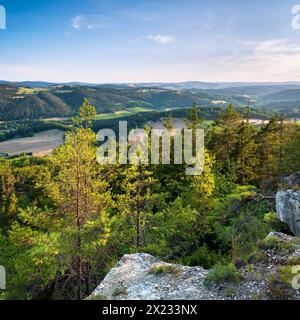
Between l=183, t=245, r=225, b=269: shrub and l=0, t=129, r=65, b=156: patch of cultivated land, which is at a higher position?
l=183, t=245, r=225, b=269: shrub

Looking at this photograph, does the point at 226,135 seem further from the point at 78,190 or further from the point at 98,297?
the point at 98,297

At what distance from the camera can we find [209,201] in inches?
1032

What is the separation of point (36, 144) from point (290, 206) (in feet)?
521

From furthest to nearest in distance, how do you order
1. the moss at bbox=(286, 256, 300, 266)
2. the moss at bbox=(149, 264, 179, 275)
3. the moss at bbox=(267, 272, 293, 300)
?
1. the moss at bbox=(149, 264, 179, 275)
2. the moss at bbox=(286, 256, 300, 266)
3. the moss at bbox=(267, 272, 293, 300)

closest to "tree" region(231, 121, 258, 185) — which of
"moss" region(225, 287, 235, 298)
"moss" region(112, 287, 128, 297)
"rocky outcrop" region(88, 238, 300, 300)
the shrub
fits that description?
the shrub

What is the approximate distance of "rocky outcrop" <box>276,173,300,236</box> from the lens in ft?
58.6

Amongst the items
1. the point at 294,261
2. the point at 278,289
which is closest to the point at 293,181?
the point at 294,261

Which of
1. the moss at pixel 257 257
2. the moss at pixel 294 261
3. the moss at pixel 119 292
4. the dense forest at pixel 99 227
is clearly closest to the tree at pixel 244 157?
the dense forest at pixel 99 227

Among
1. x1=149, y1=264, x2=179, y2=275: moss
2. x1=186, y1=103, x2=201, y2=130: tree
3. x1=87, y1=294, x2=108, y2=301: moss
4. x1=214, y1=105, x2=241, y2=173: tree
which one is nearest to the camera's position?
x1=87, y1=294, x2=108, y2=301: moss

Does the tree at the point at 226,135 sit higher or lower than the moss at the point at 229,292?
higher

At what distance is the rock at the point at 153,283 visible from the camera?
12.5 m

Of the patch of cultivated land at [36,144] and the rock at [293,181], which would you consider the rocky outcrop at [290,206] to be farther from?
the patch of cultivated land at [36,144]

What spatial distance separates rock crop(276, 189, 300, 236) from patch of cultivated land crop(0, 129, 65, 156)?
128 m

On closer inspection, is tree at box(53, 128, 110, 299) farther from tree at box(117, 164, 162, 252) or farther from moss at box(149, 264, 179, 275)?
moss at box(149, 264, 179, 275)
